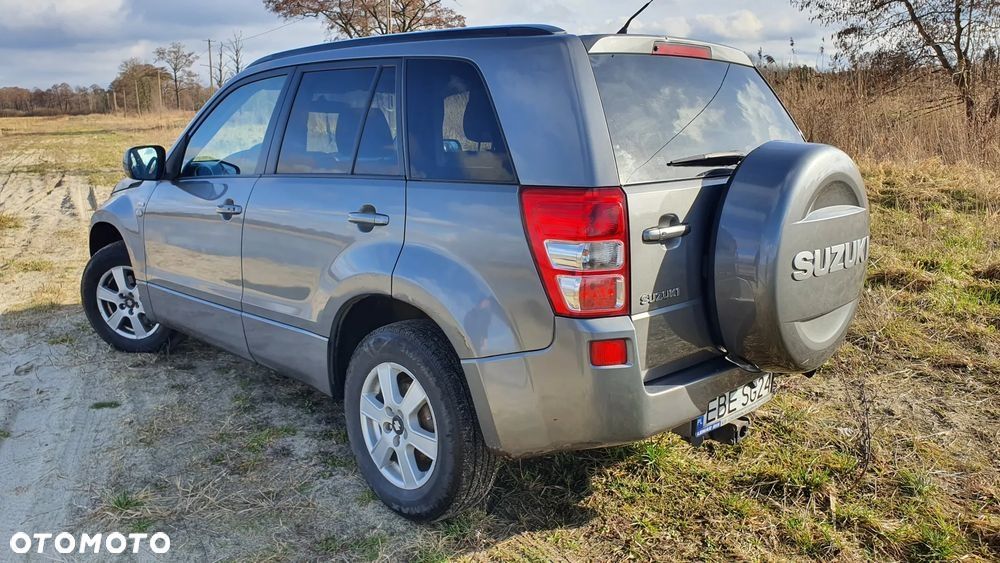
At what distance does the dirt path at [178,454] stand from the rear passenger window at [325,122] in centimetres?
135

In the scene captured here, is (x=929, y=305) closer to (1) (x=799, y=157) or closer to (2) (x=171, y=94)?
(1) (x=799, y=157)

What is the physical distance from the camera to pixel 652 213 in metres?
2.38

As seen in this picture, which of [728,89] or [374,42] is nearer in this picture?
[728,89]

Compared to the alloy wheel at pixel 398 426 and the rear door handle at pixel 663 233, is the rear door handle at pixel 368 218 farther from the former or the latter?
the rear door handle at pixel 663 233

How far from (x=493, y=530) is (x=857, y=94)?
361 inches

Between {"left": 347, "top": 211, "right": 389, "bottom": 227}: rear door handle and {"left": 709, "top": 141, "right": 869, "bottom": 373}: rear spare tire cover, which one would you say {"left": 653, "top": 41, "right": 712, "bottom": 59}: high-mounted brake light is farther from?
{"left": 347, "top": 211, "right": 389, "bottom": 227}: rear door handle

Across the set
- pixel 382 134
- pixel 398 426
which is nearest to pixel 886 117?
pixel 382 134

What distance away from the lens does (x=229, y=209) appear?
3.61 metres

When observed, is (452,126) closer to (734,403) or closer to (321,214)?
(321,214)

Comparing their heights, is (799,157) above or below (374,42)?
below

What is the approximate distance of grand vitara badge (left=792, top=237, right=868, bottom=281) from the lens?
2.49 m

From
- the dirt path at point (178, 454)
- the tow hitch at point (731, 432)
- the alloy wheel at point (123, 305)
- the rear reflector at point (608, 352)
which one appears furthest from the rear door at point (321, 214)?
the alloy wheel at point (123, 305)

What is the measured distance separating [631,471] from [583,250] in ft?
4.49

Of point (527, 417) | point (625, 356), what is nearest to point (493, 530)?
point (527, 417)
